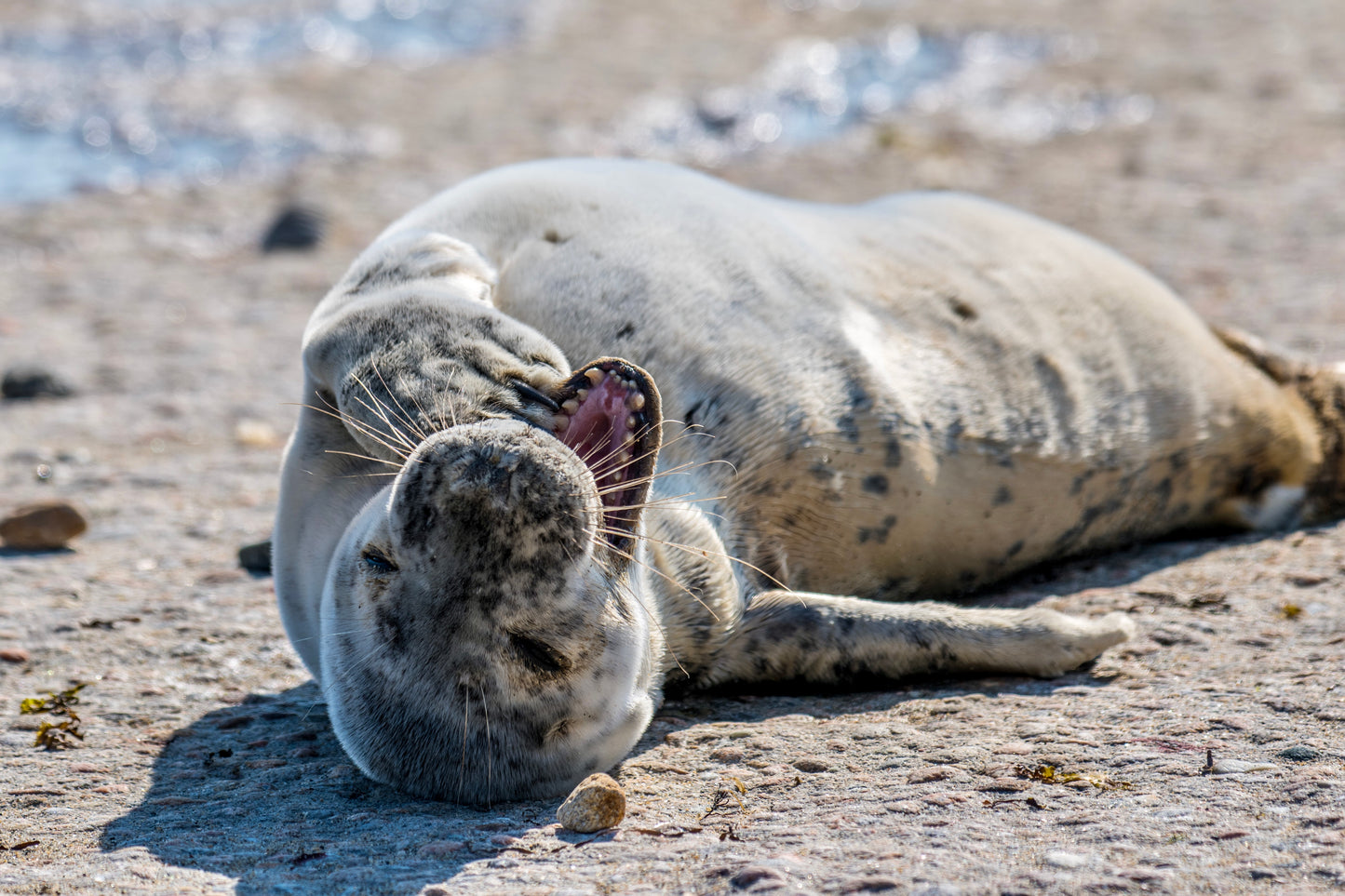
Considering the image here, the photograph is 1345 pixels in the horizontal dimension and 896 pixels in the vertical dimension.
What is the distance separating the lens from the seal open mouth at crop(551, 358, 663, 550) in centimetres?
268

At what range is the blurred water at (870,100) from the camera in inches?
401

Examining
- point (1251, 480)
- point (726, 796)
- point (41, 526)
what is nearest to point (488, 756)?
point (726, 796)

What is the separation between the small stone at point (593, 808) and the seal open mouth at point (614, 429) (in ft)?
1.46

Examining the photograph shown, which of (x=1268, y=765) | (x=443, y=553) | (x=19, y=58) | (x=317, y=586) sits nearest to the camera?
(x=443, y=553)

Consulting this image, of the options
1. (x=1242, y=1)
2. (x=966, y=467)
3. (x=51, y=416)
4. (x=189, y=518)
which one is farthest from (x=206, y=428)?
(x=1242, y=1)

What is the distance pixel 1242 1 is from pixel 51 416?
11.6 metres

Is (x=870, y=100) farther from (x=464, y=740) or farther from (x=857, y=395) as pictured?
(x=464, y=740)

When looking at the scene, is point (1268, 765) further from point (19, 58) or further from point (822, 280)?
point (19, 58)

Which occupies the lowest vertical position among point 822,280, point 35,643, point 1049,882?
point 35,643

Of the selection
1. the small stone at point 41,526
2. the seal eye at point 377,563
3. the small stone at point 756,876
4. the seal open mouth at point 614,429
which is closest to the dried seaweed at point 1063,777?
the small stone at point 756,876

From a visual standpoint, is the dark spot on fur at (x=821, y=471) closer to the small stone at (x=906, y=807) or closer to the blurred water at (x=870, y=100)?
the small stone at (x=906, y=807)

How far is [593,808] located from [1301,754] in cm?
128

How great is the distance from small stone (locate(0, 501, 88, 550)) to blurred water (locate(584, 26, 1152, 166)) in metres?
5.99

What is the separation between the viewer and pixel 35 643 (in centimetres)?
372
